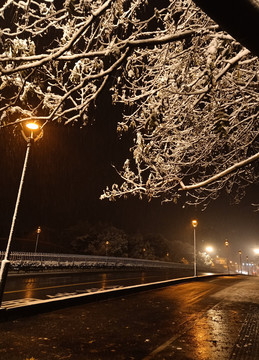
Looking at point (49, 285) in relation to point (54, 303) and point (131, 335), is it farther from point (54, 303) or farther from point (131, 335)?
point (131, 335)

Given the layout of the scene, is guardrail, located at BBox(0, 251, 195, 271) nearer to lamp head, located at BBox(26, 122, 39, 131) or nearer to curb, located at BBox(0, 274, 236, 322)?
curb, located at BBox(0, 274, 236, 322)

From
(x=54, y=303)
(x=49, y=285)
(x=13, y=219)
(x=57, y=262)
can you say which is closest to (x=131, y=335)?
(x=54, y=303)

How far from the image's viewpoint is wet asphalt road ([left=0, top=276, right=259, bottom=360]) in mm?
4547

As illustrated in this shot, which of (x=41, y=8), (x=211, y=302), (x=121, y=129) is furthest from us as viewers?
(x=211, y=302)

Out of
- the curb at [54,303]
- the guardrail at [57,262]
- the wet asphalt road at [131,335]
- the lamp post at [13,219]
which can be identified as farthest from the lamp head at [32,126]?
the guardrail at [57,262]

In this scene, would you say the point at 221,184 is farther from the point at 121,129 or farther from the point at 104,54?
the point at 104,54

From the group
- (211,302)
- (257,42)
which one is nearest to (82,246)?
(211,302)

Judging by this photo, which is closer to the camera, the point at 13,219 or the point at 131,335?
the point at 131,335

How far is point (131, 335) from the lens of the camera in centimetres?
564

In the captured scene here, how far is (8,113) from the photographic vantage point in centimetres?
511

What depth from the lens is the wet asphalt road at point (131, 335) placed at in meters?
4.55

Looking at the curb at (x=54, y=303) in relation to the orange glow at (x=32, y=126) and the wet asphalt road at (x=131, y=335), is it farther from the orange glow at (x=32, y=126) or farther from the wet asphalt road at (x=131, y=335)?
the orange glow at (x=32, y=126)

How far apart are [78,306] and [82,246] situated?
5514 cm

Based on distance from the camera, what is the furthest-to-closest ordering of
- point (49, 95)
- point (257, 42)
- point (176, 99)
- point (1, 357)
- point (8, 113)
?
1. point (176, 99)
2. point (49, 95)
3. point (8, 113)
4. point (1, 357)
5. point (257, 42)
